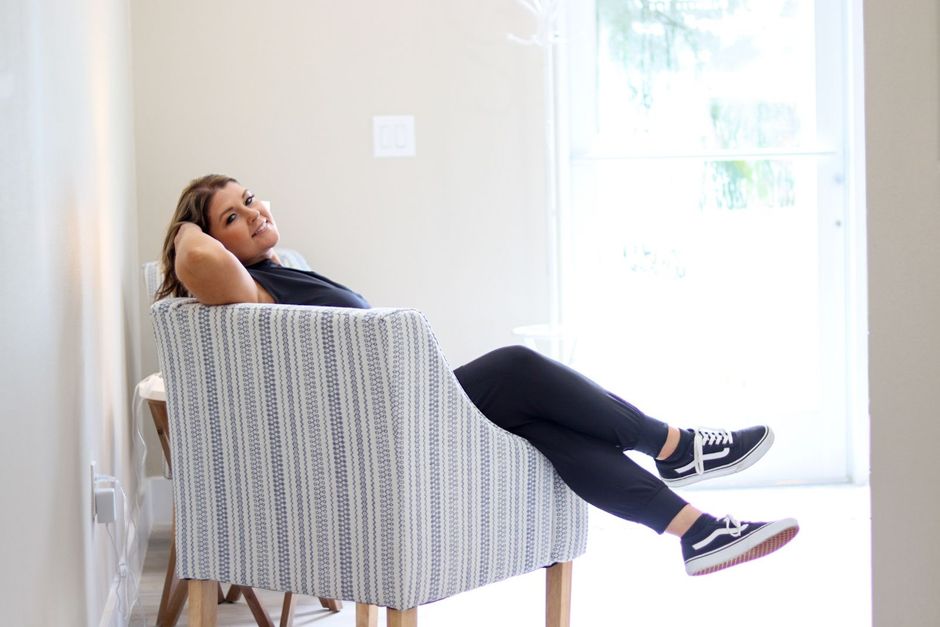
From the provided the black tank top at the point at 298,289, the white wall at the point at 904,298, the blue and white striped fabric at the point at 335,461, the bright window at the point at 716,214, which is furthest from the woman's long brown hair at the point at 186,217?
the bright window at the point at 716,214

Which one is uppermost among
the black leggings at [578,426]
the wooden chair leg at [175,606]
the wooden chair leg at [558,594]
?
the black leggings at [578,426]

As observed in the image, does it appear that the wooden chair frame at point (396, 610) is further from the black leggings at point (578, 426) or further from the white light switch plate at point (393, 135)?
the white light switch plate at point (393, 135)

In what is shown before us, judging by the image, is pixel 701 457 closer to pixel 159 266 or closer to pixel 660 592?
pixel 660 592

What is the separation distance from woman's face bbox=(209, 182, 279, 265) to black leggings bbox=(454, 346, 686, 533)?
496 mm

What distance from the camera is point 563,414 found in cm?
209

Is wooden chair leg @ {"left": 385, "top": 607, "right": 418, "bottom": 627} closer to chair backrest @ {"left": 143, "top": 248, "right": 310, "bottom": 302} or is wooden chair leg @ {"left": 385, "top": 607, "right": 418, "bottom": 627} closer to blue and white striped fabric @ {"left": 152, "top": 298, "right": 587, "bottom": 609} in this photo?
blue and white striped fabric @ {"left": 152, "top": 298, "right": 587, "bottom": 609}

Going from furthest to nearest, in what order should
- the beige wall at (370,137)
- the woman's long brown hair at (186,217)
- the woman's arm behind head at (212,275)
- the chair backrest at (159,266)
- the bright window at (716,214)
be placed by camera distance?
the bright window at (716,214) → the beige wall at (370,137) → the chair backrest at (159,266) → the woman's long brown hair at (186,217) → the woman's arm behind head at (212,275)

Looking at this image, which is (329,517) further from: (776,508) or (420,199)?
(776,508)

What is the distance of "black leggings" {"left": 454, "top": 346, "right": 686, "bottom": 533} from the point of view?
2025mm

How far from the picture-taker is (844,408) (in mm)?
3697

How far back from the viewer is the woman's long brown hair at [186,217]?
7.08 ft

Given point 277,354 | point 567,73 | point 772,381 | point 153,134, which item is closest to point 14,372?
point 277,354

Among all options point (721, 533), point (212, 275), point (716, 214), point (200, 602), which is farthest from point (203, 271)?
point (716, 214)

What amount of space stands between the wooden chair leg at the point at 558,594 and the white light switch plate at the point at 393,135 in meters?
1.64
